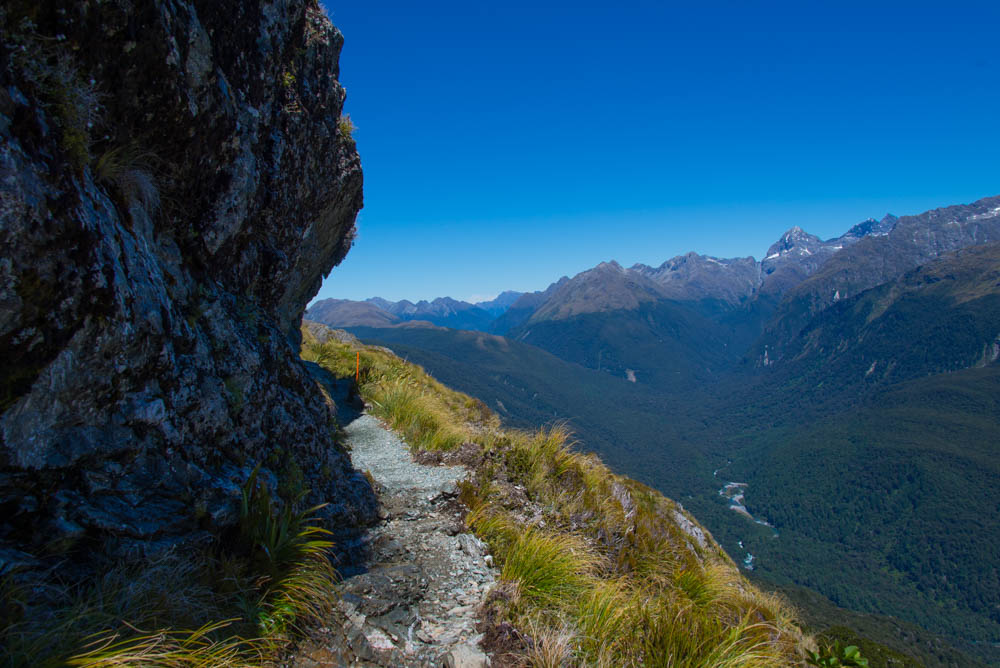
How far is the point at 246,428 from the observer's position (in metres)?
5.09

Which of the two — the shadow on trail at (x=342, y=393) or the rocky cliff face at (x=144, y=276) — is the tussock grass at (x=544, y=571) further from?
the shadow on trail at (x=342, y=393)

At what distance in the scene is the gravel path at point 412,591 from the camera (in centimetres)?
406

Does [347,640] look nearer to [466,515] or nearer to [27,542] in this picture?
[27,542]

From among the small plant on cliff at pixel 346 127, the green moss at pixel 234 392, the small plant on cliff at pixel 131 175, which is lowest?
the green moss at pixel 234 392

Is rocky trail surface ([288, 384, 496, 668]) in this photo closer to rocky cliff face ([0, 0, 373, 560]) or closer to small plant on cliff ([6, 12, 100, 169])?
rocky cliff face ([0, 0, 373, 560])

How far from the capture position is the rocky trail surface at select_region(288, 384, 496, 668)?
4.06m

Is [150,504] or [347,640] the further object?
[347,640]

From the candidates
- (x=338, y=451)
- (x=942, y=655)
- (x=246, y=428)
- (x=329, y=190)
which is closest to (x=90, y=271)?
(x=246, y=428)

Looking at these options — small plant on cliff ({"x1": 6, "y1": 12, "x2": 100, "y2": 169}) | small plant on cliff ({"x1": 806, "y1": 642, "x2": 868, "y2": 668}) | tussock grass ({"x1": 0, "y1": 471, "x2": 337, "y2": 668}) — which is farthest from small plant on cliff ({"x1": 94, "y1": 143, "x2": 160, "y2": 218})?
small plant on cliff ({"x1": 806, "y1": 642, "x2": 868, "y2": 668})

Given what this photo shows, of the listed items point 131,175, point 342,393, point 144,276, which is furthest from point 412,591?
point 342,393

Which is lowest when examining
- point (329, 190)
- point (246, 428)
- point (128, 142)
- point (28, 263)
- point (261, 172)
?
point (246, 428)

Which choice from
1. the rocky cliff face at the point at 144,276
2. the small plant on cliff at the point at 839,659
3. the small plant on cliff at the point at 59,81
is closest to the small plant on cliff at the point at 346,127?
the rocky cliff face at the point at 144,276

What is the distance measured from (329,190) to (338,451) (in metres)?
5.85

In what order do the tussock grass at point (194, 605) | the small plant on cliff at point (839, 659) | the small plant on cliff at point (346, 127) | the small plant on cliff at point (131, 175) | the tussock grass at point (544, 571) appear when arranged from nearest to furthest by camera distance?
the tussock grass at point (194, 605), the small plant on cliff at point (131, 175), the tussock grass at point (544, 571), the small plant on cliff at point (839, 659), the small plant on cliff at point (346, 127)
